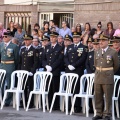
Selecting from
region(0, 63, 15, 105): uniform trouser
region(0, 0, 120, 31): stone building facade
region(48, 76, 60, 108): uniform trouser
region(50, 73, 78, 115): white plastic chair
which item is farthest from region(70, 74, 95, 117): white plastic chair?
region(0, 0, 120, 31): stone building facade

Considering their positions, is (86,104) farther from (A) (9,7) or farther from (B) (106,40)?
(A) (9,7)

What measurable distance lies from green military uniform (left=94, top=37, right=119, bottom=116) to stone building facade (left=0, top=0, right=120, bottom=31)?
20.2ft

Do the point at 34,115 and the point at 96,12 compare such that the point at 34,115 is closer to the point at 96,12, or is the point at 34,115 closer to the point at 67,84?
the point at 67,84

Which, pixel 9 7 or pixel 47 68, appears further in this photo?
pixel 9 7

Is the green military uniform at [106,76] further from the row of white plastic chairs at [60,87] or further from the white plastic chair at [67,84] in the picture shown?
the white plastic chair at [67,84]

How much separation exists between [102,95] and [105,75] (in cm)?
50

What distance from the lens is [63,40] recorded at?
15.2 metres

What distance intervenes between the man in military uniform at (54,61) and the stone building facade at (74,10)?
4.80 m

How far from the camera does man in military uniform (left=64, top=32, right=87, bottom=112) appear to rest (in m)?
13.7

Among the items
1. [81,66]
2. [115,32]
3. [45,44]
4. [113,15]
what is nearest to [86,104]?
[81,66]

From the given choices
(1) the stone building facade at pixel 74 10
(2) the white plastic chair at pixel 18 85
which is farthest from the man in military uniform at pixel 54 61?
(1) the stone building facade at pixel 74 10

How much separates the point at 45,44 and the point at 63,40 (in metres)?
0.76

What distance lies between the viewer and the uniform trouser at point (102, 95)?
487 inches

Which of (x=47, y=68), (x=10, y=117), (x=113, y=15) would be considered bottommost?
(x=10, y=117)
